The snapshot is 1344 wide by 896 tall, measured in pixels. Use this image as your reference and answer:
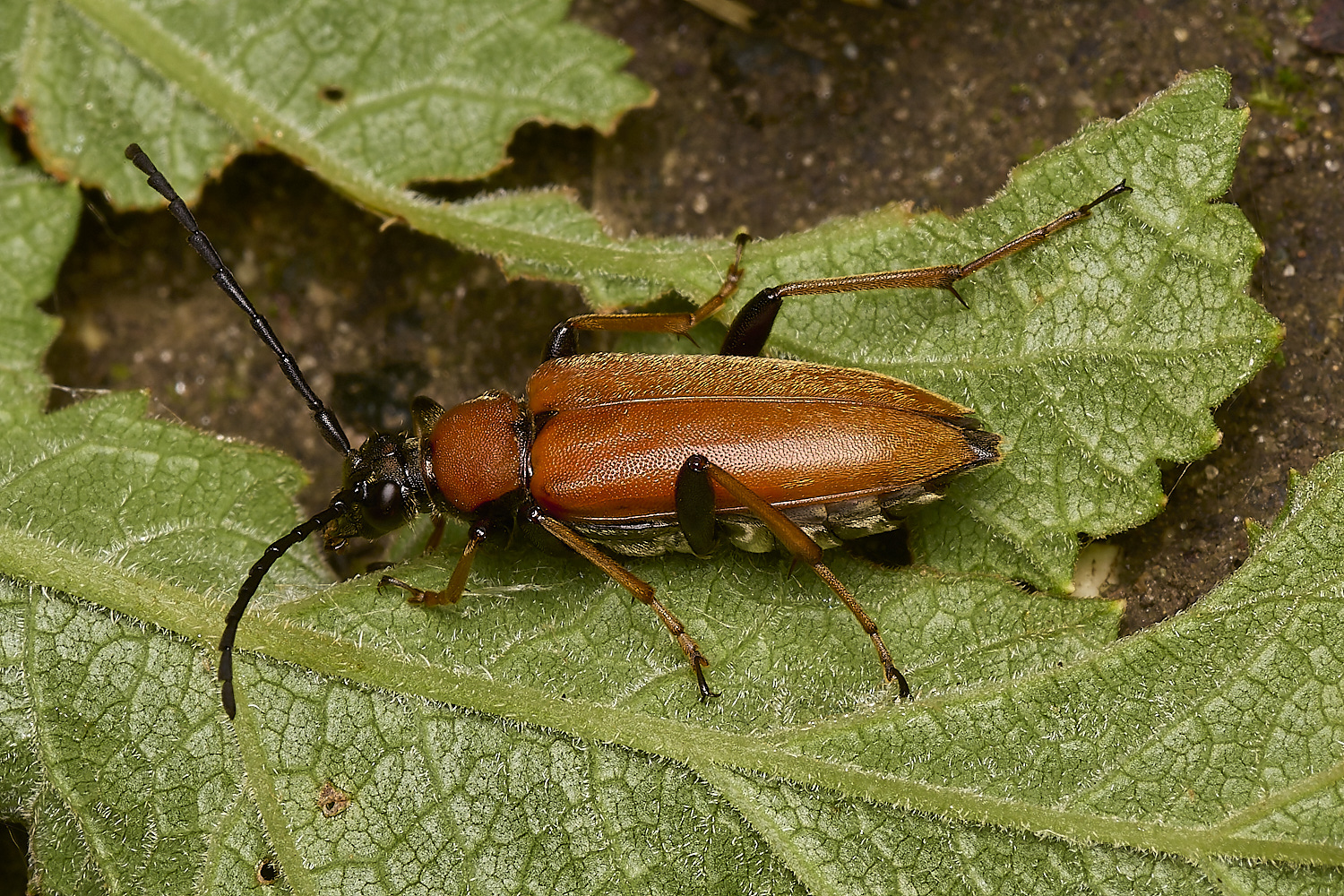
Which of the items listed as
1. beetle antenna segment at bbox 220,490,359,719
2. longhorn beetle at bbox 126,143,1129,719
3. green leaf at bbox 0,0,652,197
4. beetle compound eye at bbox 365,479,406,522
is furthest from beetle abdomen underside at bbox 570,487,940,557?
green leaf at bbox 0,0,652,197

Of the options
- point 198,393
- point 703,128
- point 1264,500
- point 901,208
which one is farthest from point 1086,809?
point 198,393

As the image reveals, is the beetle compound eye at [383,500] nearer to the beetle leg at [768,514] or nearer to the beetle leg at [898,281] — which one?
the beetle leg at [768,514]

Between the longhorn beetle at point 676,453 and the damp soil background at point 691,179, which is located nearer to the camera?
the longhorn beetle at point 676,453

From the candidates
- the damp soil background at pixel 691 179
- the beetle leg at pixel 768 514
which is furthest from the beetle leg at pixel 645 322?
the damp soil background at pixel 691 179

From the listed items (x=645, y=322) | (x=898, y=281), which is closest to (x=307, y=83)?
(x=645, y=322)

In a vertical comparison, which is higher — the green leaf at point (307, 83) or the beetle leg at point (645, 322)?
the green leaf at point (307, 83)

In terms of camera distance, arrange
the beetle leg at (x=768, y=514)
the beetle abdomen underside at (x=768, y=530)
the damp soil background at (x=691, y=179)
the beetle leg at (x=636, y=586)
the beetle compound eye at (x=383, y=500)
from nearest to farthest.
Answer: the beetle leg at (x=768, y=514) → the beetle abdomen underside at (x=768, y=530) → the beetle leg at (x=636, y=586) → the beetle compound eye at (x=383, y=500) → the damp soil background at (x=691, y=179)

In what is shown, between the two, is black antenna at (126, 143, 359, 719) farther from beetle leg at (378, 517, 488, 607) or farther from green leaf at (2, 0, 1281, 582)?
green leaf at (2, 0, 1281, 582)
